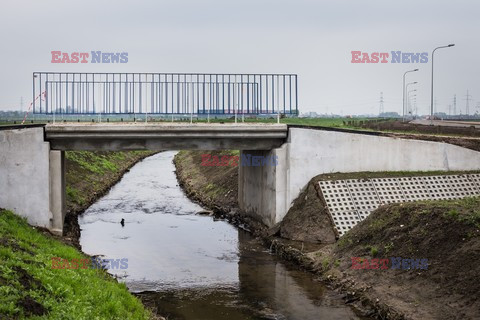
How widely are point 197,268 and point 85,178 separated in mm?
27803

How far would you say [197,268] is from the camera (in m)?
26.6

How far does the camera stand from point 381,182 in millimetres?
32219

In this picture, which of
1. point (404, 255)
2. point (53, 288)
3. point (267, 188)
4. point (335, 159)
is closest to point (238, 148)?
point (267, 188)

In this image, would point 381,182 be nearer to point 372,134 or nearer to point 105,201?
point 372,134

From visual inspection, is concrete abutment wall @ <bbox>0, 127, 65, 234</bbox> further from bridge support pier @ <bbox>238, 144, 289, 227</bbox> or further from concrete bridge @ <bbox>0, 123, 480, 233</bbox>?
bridge support pier @ <bbox>238, 144, 289, 227</bbox>

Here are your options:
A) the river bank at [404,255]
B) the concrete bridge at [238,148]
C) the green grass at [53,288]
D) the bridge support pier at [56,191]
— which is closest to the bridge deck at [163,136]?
the concrete bridge at [238,148]

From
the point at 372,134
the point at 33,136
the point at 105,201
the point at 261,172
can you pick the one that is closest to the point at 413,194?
the point at 372,134

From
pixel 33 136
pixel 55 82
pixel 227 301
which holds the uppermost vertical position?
pixel 55 82

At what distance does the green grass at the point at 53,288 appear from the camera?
46.9ft

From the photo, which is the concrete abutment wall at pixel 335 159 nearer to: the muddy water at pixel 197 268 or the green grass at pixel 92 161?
the muddy water at pixel 197 268

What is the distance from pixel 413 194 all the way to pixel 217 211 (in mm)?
14135

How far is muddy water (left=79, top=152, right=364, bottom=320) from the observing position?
827 inches

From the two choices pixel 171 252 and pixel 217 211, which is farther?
pixel 217 211

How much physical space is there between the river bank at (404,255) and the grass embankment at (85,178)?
1156cm
